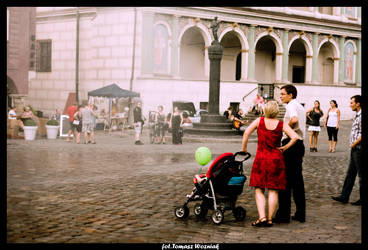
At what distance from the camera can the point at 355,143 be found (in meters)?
8.13

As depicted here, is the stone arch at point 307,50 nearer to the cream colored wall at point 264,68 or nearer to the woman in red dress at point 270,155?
the cream colored wall at point 264,68

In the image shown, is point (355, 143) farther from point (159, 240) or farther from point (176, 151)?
point (176, 151)

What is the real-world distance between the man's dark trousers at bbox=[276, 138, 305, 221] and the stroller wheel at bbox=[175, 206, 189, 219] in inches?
47.9

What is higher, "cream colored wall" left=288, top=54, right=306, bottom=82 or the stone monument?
"cream colored wall" left=288, top=54, right=306, bottom=82

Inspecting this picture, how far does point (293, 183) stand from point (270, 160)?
675 millimetres

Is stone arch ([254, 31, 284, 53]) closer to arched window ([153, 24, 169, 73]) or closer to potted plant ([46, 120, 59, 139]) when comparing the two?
arched window ([153, 24, 169, 73])

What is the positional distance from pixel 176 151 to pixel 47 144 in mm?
4624

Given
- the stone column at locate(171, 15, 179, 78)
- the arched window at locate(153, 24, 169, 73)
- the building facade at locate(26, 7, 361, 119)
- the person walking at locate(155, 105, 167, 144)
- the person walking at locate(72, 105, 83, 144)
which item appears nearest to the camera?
the person walking at locate(72, 105, 83, 144)

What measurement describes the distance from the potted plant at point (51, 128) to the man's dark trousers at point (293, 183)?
1451 centimetres

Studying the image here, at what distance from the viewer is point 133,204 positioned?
25.9 ft

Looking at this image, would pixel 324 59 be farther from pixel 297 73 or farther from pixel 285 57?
pixel 285 57

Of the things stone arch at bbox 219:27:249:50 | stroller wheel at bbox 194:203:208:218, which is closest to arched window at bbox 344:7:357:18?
stroller wheel at bbox 194:203:208:218

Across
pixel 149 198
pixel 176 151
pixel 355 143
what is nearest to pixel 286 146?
pixel 355 143

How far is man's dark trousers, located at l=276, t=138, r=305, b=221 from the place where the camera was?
6.98 meters
